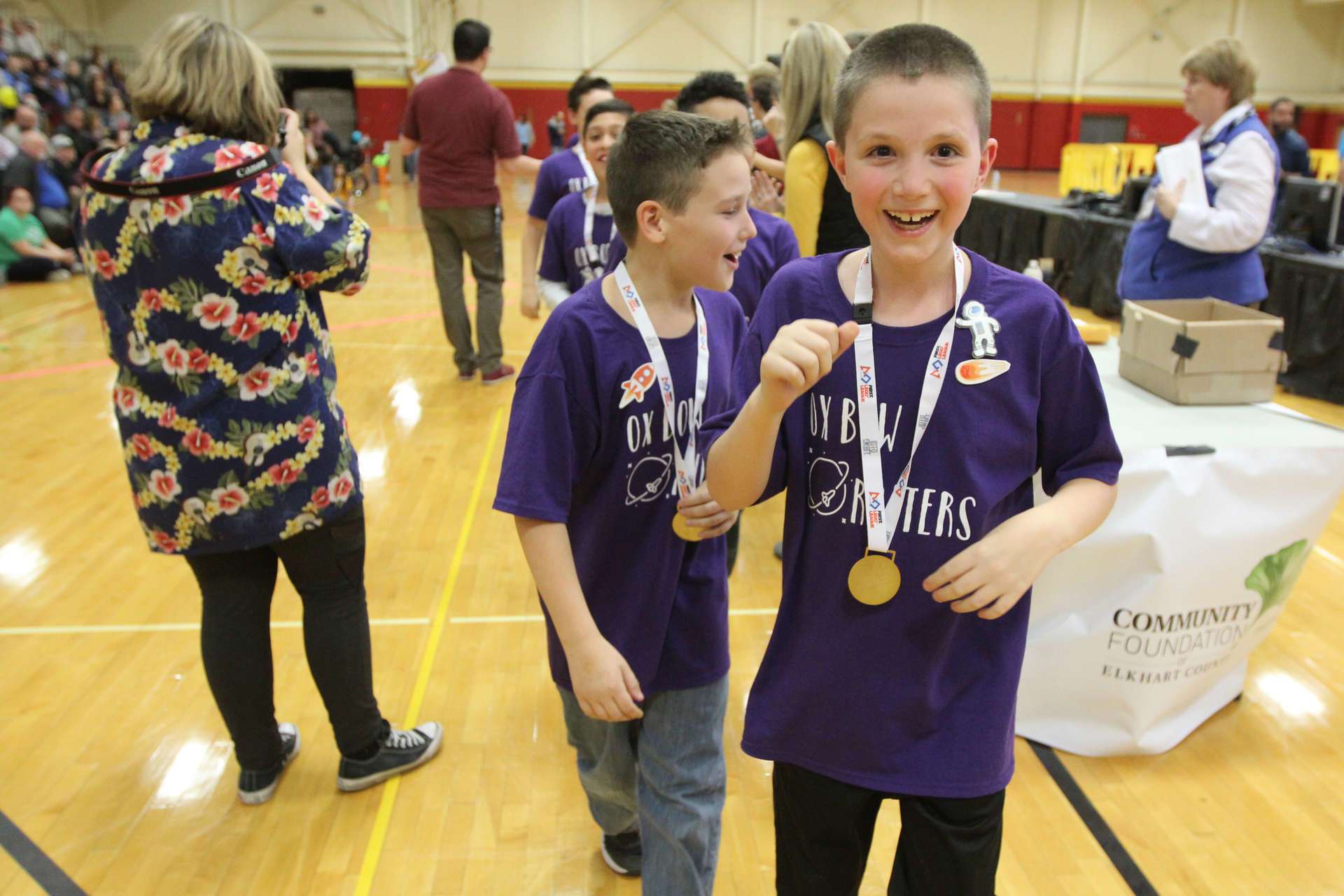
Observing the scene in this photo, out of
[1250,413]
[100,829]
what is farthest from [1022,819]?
[100,829]

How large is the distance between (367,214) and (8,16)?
25.9 feet

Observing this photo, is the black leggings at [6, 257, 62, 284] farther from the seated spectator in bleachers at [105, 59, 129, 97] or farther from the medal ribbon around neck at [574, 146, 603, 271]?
the seated spectator in bleachers at [105, 59, 129, 97]

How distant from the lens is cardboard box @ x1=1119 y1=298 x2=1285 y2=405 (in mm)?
2363

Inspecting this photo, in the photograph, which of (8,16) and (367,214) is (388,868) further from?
(8,16)

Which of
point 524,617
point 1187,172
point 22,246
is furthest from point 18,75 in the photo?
point 1187,172

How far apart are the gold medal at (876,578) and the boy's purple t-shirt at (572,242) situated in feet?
6.95

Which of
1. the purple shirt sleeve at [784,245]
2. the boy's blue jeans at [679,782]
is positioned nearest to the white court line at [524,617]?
the purple shirt sleeve at [784,245]

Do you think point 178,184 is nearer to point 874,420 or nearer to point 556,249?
point 874,420

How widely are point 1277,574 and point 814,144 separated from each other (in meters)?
1.69

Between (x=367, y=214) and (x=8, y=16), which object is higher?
(x=8, y=16)

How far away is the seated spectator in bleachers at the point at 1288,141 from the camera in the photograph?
9.33 m

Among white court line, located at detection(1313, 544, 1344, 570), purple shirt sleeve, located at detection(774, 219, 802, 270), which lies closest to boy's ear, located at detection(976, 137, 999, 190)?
purple shirt sleeve, located at detection(774, 219, 802, 270)

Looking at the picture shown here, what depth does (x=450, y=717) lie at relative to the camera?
2.57 m

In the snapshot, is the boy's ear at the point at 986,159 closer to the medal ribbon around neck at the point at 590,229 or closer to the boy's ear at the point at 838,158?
the boy's ear at the point at 838,158
